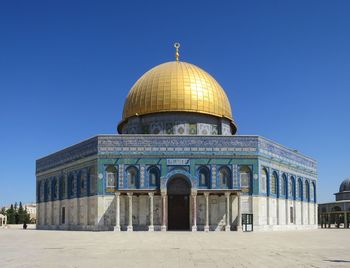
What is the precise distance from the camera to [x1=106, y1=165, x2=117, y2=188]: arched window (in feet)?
122

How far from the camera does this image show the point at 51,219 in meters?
45.0

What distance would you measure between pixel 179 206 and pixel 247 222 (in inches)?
189

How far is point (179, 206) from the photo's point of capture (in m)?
36.9

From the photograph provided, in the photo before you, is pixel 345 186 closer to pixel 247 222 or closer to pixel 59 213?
pixel 247 222

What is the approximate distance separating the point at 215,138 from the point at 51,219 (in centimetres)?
1690

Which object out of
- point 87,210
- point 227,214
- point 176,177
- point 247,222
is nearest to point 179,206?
point 176,177

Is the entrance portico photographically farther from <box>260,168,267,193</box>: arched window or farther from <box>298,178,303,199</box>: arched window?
<box>298,178,303,199</box>: arched window

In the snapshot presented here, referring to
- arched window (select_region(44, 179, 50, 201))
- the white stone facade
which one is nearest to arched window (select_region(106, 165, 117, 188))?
the white stone facade

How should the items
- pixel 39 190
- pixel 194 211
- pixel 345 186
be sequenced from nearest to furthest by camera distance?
pixel 194 211 < pixel 39 190 < pixel 345 186

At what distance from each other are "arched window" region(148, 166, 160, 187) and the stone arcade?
0.07 metres

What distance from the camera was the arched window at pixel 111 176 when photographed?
37094 millimetres

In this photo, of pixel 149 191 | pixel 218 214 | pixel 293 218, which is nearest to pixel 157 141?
pixel 149 191

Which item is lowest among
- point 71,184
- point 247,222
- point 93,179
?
point 247,222

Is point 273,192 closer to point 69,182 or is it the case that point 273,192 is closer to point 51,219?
point 69,182
